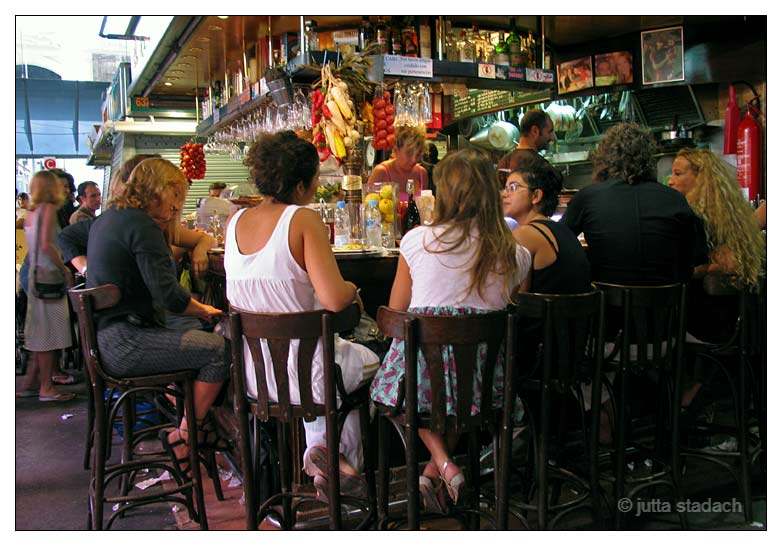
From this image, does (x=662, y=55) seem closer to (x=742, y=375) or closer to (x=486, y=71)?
(x=486, y=71)

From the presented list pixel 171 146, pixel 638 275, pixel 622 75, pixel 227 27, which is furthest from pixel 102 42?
pixel 638 275

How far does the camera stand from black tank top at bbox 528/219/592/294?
9.55 ft

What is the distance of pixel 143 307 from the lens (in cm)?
313

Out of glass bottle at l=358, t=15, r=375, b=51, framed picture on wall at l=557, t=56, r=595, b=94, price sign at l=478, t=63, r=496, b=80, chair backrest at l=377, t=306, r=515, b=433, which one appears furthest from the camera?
framed picture on wall at l=557, t=56, r=595, b=94

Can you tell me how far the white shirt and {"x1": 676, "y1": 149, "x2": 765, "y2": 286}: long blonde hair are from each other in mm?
1454

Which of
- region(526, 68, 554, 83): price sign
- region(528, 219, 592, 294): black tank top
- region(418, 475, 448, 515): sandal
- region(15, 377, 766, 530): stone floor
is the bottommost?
region(15, 377, 766, 530): stone floor

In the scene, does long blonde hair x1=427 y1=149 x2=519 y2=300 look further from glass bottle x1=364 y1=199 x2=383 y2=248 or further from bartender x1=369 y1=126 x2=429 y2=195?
bartender x1=369 y1=126 x2=429 y2=195

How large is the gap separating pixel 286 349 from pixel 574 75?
5672mm

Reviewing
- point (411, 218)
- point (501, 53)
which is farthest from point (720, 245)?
point (501, 53)

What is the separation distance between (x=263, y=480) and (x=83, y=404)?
2625 millimetres

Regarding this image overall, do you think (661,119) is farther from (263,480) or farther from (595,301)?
(263,480)

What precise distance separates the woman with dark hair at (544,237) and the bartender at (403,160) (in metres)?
2.37

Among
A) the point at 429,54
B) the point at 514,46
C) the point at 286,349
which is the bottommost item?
the point at 286,349

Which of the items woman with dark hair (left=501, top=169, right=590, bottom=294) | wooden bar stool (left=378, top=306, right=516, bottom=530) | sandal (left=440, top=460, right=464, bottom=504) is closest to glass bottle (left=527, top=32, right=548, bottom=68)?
woman with dark hair (left=501, top=169, right=590, bottom=294)
